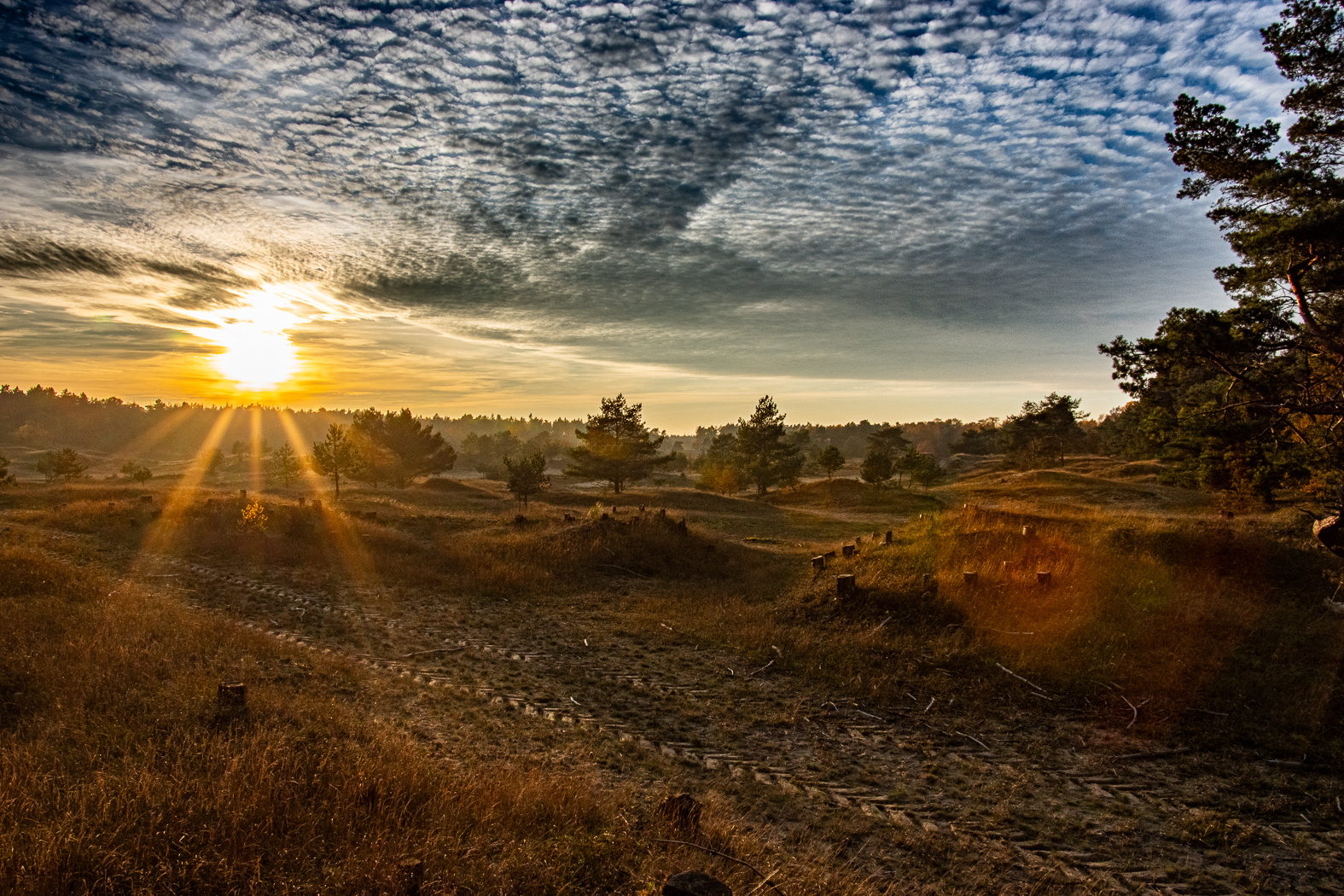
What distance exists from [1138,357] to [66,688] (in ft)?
66.7

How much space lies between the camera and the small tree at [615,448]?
48.4 m

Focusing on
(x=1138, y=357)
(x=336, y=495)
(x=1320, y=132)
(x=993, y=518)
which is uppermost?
(x=1320, y=132)

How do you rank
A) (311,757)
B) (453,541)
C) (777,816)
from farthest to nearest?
Result: (453,541)
(777,816)
(311,757)

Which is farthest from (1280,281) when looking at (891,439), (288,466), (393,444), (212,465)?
(212,465)

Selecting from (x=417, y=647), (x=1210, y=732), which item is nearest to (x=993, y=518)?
(x=1210, y=732)

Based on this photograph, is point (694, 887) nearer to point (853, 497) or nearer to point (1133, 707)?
point (1133, 707)

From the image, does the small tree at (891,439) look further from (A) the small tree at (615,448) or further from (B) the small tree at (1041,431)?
(A) the small tree at (615,448)

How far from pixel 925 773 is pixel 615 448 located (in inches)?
1651

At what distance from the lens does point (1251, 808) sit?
610cm

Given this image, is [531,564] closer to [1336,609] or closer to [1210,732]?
[1210,732]

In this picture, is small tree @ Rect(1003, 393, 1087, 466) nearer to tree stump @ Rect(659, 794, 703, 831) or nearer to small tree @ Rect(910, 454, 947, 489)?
small tree @ Rect(910, 454, 947, 489)

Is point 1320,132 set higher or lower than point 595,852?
higher

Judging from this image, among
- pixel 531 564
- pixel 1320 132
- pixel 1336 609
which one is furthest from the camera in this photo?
pixel 531 564

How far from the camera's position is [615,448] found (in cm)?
4806
